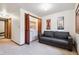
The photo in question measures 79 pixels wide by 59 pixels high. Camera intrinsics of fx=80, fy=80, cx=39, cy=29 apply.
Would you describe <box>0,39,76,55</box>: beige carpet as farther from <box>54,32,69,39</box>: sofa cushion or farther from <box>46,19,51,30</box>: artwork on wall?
<box>46,19,51,30</box>: artwork on wall

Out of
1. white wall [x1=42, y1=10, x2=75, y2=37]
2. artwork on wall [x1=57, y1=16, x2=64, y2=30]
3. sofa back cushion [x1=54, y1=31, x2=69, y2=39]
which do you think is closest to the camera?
sofa back cushion [x1=54, y1=31, x2=69, y2=39]

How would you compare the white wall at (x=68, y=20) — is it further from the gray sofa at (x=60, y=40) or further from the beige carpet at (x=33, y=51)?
the beige carpet at (x=33, y=51)

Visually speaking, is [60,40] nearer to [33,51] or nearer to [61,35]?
[61,35]

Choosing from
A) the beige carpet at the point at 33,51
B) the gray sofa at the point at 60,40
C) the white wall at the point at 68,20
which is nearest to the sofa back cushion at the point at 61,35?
the gray sofa at the point at 60,40

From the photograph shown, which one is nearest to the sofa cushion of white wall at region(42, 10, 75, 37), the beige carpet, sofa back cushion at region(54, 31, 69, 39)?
sofa back cushion at region(54, 31, 69, 39)

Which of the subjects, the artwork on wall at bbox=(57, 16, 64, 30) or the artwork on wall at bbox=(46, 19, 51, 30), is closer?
the artwork on wall at bbox=(57, 16, 64, 30)

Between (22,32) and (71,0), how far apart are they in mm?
3210

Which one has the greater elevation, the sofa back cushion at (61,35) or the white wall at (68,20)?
the white wall at (68,20)

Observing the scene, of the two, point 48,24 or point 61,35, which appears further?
point 48,24

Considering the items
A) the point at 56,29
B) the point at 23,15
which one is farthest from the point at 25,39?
the point at 56,29

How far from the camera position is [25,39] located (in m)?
4.62

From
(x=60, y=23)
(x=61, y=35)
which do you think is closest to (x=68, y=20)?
(x=60, y=23)

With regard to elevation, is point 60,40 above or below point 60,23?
below

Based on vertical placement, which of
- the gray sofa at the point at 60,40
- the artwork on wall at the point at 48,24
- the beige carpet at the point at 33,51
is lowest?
the beige carpet at the point at 33,51
